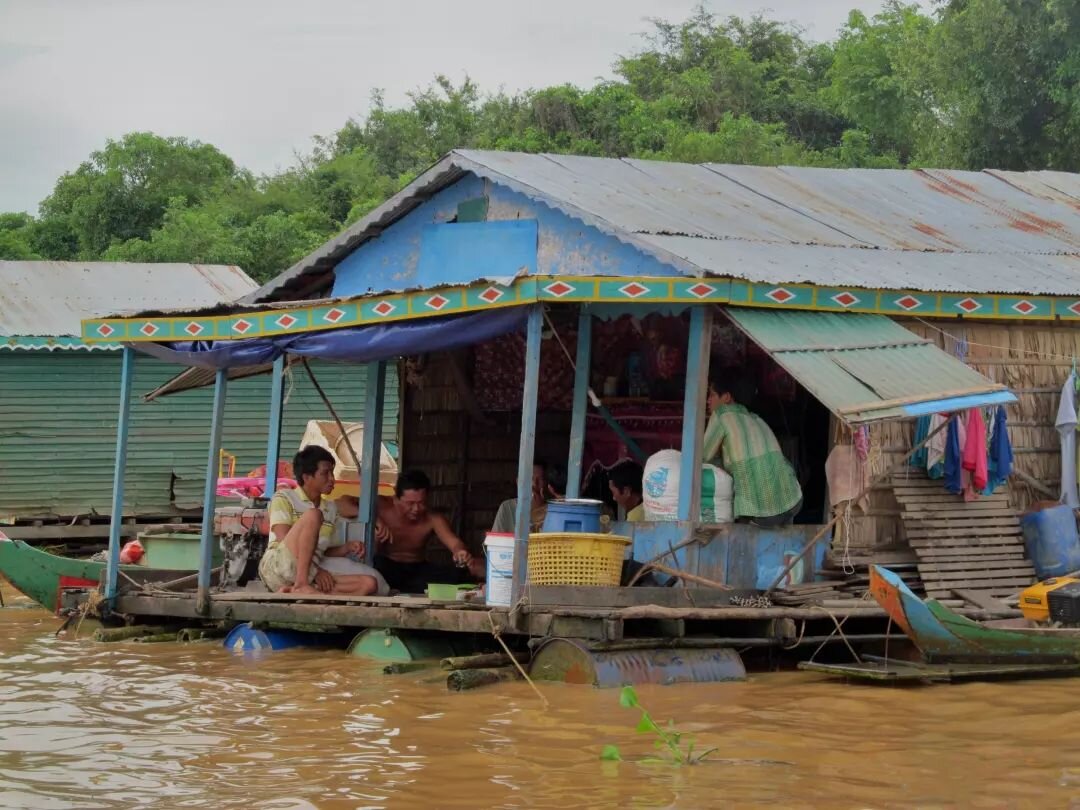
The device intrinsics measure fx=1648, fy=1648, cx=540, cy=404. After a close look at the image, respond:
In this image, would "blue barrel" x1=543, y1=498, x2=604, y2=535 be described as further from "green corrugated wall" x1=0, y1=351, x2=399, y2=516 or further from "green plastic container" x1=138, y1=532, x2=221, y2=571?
"green corrugated wall" x1=0, y1=351, x2=399, y2=516

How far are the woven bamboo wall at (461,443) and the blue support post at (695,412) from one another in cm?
355

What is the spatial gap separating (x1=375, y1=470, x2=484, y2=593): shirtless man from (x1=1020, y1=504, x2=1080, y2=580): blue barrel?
3899mm

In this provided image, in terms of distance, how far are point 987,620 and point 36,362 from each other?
12736 millimetres

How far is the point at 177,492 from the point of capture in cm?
2011

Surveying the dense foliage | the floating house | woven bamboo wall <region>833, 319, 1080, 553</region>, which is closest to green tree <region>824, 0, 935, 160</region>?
the dense foliage

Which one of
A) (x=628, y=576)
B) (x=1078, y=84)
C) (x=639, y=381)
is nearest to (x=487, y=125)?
(x=1078, y=84)

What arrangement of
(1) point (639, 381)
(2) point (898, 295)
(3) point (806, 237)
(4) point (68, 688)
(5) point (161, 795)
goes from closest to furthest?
(5) point (161, 795)
(4) point (68, 688)
(2) point (898, 295)
(3) point (806, 237)
(1) point (639, 381)

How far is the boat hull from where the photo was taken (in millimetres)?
9039

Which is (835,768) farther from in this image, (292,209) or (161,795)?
(292,209)

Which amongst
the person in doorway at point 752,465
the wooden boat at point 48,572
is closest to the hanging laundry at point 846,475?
the person in doorway at point 752,465

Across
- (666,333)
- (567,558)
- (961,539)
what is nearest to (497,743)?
(567,558)

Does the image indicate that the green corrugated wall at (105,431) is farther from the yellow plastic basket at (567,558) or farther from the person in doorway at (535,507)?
the yellow plastic basket at (567,558)

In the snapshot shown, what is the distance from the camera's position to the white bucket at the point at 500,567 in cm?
964

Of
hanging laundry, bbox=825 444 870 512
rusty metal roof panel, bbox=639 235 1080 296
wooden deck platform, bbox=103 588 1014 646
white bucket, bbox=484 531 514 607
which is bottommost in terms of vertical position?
wooden deck platform, bbox=103 588 1014 646
